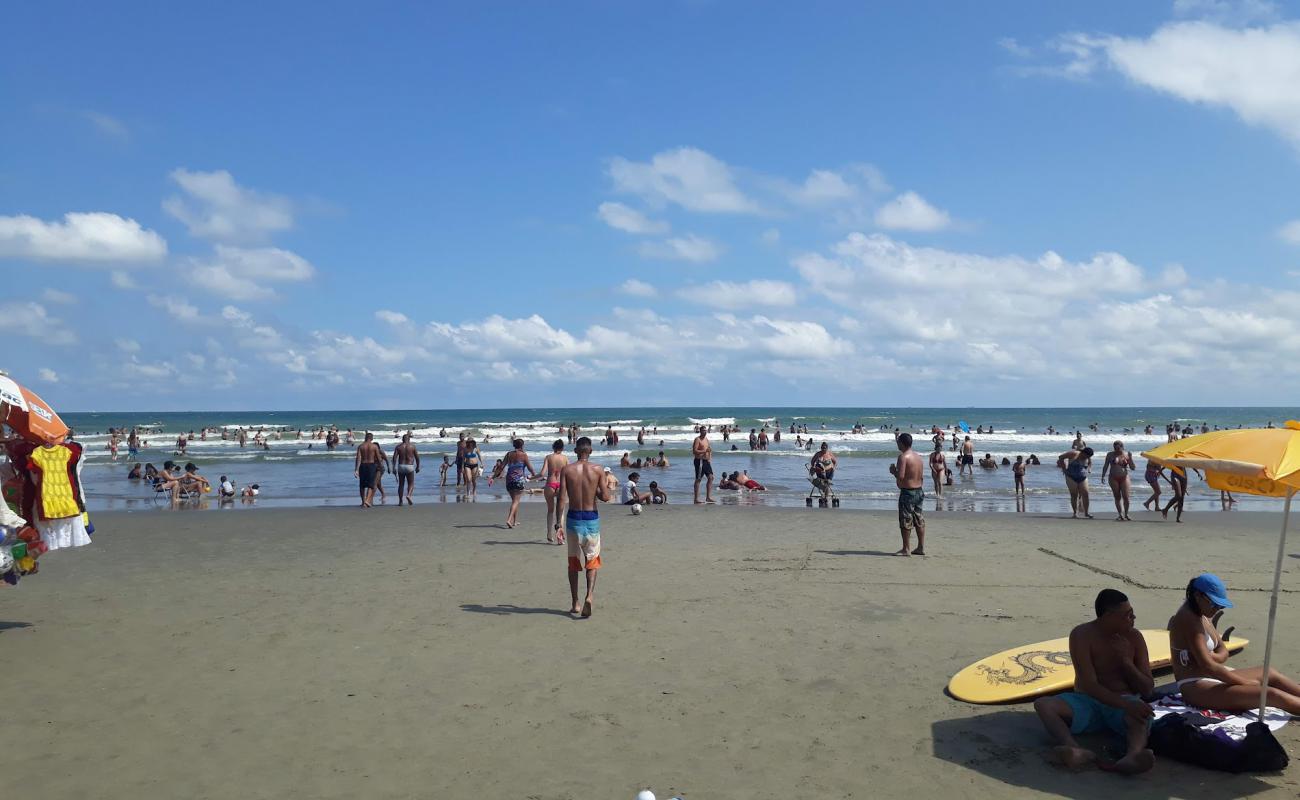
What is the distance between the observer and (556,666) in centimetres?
717

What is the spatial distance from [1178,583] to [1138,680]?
20.6 feet

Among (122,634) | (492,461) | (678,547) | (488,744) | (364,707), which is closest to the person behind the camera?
(488,744)

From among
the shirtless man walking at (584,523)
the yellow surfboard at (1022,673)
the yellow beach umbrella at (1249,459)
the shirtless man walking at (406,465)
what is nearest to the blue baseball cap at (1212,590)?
the yellow beach umbrella at (1249,459)

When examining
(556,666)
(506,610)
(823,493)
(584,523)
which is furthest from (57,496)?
(823,493)

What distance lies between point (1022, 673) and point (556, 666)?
140 inches

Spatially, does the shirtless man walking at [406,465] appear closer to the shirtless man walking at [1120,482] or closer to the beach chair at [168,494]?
the beach chair at [168,494]

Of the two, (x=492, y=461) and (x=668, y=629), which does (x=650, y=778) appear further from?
(x=492, y=461)

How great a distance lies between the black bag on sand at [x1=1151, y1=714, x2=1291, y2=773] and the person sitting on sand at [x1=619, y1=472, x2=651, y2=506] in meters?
12.9

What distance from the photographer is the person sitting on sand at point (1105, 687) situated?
5.16 metres

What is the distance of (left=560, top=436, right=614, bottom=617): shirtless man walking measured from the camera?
880cm

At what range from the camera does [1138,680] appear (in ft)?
17.4

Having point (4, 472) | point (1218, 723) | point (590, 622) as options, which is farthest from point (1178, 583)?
point (4, 472)

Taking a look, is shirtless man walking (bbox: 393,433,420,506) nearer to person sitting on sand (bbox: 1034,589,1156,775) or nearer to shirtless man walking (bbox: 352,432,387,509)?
shirtless man walking (bbox: 352,432,387,509)

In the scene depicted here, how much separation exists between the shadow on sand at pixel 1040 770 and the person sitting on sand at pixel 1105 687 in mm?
132
